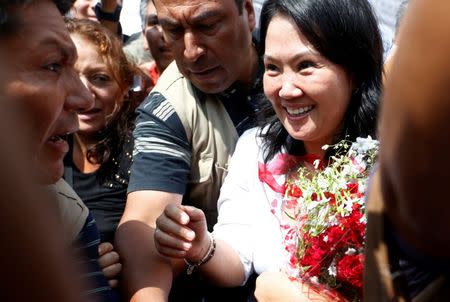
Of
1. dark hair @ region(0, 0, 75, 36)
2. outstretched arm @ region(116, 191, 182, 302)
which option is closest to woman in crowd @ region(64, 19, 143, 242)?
outstretched arm @ region(116, 191, 182, 302)

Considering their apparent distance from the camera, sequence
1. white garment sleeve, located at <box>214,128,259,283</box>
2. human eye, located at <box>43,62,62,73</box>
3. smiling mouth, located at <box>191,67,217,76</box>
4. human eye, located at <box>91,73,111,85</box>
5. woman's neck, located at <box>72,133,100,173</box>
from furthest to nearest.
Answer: human eye, located at <box>91,73,111,85</box> < woman's neck, located at <box>72,133,100,173</box> < smiling mouth, located at <box>191,67,217,76</box> < white garment sleeve, located at <box>214,128,259,283</box> < human eye, located at <box>43,62,62,73</box>

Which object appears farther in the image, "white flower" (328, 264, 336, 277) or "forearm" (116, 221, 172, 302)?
"forearm" (116, 221, 172, 302)

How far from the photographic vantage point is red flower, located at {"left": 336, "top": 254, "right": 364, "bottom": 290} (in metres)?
2.00

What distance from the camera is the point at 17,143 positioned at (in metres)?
0.72

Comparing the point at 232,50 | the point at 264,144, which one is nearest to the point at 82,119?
the point at 232,50

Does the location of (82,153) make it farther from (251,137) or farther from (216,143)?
(251,137)

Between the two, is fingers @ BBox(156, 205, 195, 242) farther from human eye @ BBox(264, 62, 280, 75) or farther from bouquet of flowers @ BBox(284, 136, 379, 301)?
human eye @ BBox(264, 62, 280, 75)

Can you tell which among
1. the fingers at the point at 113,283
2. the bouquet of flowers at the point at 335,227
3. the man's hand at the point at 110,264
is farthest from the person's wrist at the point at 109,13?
the bouquet of flowers at the point at 335,227

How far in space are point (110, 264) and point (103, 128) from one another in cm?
83

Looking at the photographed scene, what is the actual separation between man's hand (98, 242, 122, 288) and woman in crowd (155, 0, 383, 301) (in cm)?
25

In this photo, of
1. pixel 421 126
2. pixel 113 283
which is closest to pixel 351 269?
pixel 113 283

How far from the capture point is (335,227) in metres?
2.05

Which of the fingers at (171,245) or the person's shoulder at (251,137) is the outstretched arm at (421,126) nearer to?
the fingers at (171,245)

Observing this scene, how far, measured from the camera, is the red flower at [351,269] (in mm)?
1995
